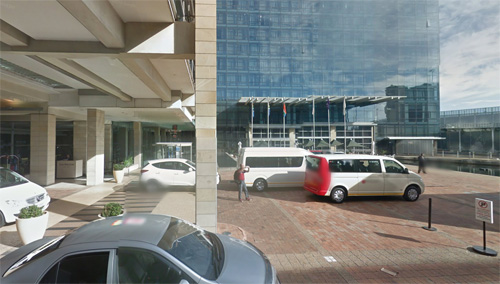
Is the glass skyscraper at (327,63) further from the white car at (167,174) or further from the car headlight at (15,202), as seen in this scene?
the car headlight at (15,202)

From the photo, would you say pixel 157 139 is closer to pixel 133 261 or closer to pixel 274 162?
pixel 274 162

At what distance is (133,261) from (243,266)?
4.15 ft

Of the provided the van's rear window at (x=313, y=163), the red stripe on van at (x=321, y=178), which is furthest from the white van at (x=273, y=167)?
the red stripe on van at (x=321, y=178)

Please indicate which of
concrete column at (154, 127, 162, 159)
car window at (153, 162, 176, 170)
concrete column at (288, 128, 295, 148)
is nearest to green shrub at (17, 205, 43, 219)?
car window at (153, 162, 176, 170)

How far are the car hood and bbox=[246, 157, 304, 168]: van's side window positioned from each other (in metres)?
8.25

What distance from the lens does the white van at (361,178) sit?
903cm

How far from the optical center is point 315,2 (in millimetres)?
38094

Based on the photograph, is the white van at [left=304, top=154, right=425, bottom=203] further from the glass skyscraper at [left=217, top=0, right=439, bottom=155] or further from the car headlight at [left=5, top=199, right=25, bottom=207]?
the glass skyscraper at [left=217, top=0, right=439, bottom=155]

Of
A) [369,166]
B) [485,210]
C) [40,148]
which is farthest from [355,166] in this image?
[40,148]

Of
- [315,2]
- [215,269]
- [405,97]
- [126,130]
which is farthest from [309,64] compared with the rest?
[215,269]

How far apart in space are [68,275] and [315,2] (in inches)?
1789

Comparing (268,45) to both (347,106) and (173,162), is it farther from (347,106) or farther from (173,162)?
(173,162)

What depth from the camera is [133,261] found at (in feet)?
7.89

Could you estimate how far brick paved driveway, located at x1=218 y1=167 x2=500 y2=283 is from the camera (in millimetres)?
4230
